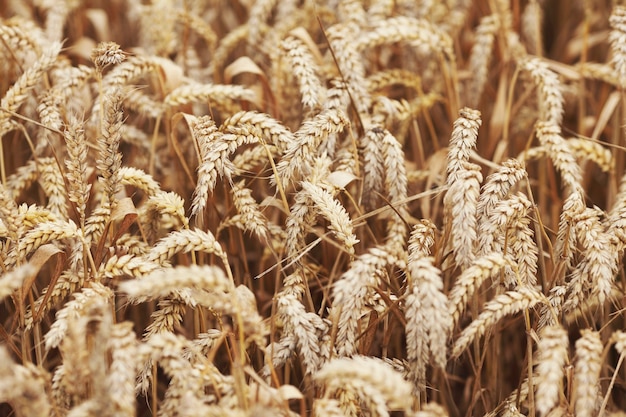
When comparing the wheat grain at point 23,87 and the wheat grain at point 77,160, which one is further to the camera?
the wheat grain at point 23,87

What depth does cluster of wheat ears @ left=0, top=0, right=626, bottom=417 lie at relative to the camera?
4.71 ft

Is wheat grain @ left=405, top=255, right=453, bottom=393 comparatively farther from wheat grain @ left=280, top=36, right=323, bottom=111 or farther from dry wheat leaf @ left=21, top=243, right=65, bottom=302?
dry wheat leaf @ left=21, top=243, right=65, bottom=302

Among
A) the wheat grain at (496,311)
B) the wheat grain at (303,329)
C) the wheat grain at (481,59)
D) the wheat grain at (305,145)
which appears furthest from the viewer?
the wheat grain at (481,59)

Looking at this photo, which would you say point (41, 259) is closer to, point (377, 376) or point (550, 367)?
point (377, 376)

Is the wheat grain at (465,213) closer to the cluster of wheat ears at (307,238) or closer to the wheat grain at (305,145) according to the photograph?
the cluster of wheat ears at (307,238)

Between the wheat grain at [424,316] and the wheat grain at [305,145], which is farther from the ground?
the wheat grain at [305,145]

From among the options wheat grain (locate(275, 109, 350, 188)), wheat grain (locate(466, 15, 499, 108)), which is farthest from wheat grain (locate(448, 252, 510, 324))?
wheat grain (locate(466, 15, 499, 108))

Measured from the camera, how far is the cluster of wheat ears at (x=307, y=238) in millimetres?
1437

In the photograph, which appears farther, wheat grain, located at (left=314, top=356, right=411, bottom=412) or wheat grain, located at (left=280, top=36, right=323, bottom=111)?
wheat grain, located at (left=280, top=36, right=323, bottom=111)

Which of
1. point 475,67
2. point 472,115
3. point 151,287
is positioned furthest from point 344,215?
point 475,67

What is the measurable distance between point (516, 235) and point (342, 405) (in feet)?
2.09

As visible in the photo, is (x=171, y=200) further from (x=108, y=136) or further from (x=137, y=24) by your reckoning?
(x=137, y=24)

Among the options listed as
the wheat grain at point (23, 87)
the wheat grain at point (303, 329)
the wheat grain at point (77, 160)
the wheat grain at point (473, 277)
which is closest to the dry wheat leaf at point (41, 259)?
the wheat grain at point (77, 160)

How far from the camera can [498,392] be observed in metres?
2.09
